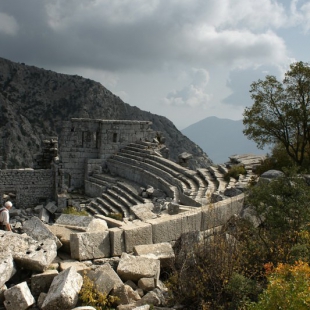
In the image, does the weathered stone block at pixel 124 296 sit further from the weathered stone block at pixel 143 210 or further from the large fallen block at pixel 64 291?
the weathered stone block at pixel 143 210

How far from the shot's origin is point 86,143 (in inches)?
1065

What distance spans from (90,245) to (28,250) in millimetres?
1114

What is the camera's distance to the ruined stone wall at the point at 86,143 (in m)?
26.4

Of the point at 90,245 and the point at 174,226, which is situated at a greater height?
the point at 174,226

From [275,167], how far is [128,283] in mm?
11506

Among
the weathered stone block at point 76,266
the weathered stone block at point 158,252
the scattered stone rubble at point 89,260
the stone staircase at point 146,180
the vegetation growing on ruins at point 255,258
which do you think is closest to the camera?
the vegetation growing on ruins at point 255,258

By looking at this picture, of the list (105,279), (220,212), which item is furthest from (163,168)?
(105,279)

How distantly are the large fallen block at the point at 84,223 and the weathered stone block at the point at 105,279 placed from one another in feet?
5.41

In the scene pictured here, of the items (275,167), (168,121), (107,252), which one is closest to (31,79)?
(168,121)

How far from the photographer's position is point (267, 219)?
8477 mm

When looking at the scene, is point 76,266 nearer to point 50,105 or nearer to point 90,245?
point 90,245

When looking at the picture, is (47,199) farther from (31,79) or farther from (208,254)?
(31,79)

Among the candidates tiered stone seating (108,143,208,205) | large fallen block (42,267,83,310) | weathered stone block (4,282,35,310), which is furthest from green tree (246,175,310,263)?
tiered stone seating (108,143,208,205)

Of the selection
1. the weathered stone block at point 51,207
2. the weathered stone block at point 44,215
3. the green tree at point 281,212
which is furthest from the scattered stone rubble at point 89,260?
the weathered stone block at point 51,207
